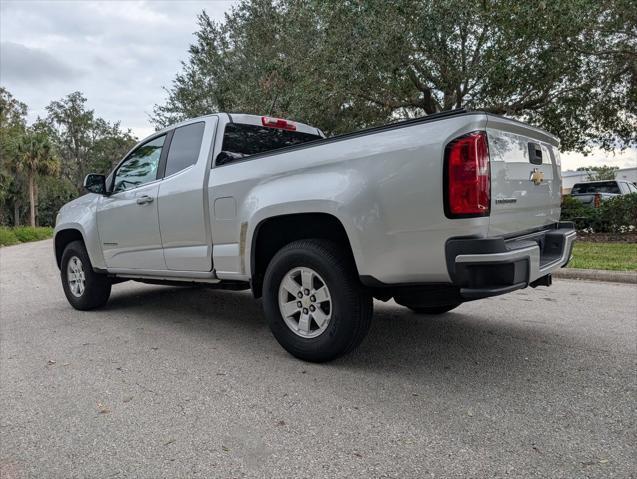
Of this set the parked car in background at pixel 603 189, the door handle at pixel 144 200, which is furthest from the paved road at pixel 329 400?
the parked car in background at pixel 603 189

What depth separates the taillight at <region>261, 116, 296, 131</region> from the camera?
187 inches

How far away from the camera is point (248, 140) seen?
4562 mm

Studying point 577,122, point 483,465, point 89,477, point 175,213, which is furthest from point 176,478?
point 577,122

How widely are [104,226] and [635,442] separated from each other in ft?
16.8

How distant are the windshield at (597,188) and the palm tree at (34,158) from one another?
35.8 metres

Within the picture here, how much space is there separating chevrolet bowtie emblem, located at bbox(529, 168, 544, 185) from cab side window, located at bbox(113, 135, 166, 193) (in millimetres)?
3469

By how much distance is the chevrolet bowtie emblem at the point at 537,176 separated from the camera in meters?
3.36

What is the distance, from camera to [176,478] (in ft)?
7.06

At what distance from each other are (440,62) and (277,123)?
24.2 feet

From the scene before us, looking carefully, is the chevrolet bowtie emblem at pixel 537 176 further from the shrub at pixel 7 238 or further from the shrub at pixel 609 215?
the shrub at pixel 7 238

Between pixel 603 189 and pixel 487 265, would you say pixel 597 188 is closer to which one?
pixel 603 189

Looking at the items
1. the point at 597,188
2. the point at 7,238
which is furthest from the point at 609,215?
the point at 7,238

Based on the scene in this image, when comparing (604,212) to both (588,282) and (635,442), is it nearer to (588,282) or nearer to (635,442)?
(588,282)

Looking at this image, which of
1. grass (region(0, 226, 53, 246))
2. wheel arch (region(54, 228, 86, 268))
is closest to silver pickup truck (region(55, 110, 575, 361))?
wheel arch (region(54, 228, 86, 268))
